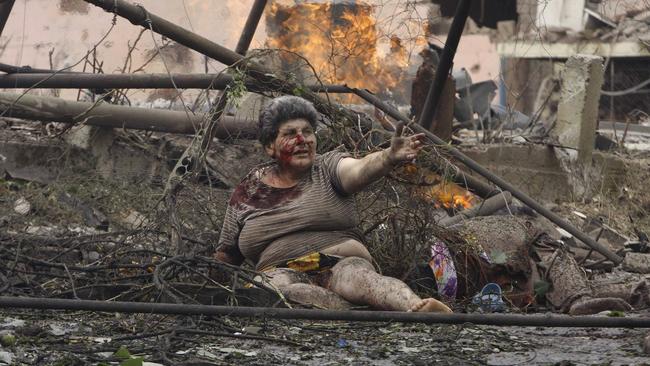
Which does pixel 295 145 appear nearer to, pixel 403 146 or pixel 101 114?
pixel 403 146

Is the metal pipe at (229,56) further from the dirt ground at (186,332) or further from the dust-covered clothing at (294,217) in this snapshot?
the dust-covered clothing at (294,217)

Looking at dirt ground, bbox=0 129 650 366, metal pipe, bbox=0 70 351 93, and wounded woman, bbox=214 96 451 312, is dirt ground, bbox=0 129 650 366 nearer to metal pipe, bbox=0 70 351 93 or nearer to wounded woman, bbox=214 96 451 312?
wounded woman, bbox=214 96 451 312

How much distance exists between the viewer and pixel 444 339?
550cm

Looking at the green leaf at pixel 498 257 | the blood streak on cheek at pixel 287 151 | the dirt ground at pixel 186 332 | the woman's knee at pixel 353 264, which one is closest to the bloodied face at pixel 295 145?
the blood streak on cheek at pixel 287 151

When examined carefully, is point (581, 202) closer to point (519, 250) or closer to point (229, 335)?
point (519, 250)

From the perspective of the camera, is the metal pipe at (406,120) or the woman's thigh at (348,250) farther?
the metal pipe at (406,120)

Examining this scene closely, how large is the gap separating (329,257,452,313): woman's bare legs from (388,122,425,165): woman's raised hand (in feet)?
2.02

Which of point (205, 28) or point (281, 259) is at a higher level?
point (205, 28)

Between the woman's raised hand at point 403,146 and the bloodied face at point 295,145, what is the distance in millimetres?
840

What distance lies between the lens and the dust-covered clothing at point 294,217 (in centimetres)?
661

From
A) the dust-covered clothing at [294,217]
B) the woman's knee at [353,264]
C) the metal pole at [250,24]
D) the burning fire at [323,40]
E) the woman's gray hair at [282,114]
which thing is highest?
the burning fire at [323,40]

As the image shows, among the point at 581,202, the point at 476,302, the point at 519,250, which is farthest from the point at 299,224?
the point at 581,202

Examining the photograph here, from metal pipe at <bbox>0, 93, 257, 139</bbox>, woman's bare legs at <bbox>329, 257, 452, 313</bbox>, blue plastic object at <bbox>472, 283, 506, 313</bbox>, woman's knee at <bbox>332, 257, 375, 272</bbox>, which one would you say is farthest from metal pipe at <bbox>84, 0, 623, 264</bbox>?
metal pipe at <bbox>0, 93, 257, 139</bbox>

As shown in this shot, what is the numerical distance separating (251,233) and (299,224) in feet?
0.94
